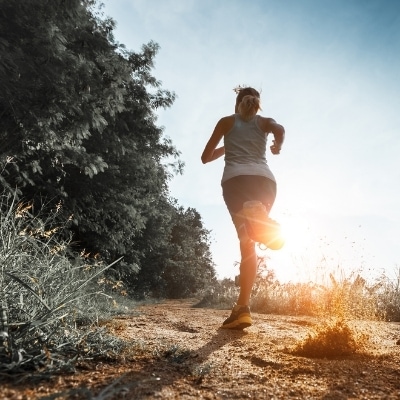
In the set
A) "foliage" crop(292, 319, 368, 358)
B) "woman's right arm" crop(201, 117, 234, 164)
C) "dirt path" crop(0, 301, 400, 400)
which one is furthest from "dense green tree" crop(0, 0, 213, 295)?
"foliage" crop(292, 319, 368, 358)

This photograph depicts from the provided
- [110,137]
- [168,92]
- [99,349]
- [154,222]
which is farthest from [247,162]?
[154,222]

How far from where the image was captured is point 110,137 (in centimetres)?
851

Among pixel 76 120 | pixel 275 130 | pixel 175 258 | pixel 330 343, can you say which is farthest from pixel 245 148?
pixel 175 258

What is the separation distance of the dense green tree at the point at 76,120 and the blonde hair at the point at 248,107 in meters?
2.14

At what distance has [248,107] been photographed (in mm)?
3451

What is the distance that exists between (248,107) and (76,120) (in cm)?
386

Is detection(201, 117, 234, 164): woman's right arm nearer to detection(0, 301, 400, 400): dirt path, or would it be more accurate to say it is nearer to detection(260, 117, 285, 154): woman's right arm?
detection(260, 117, 285, 154): woman's right arm

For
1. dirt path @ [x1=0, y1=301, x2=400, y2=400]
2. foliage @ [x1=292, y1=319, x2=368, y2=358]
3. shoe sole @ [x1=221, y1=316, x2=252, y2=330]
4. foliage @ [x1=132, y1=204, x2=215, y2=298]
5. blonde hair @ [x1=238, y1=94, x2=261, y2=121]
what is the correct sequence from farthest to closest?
foliage @ [x1=132, y1=204, x2=215, y2=298]
blonde hair @ [x1=238, y1=94, x2=261, y2=121]
shoe sole @ [x1=221, y1=316, x2=252, y2=330]
foliage @ [x1=292, y1=319, x2=368, y2=358]
dirt path @ [x1=0, y1=301, x2=400, y2=400]

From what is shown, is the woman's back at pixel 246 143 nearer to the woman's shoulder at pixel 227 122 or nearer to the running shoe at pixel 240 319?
the woman's shoulder at pixel 227 122

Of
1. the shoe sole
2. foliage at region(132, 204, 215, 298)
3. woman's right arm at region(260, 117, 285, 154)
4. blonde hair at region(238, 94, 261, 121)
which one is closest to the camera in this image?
the shoe sole

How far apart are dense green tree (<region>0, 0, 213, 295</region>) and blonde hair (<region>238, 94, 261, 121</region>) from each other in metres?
2.14

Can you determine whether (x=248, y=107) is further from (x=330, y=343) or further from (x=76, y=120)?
(x=76, y=120)

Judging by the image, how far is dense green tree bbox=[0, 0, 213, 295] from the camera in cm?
536

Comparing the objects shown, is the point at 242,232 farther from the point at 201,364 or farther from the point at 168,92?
the point at 168,92
